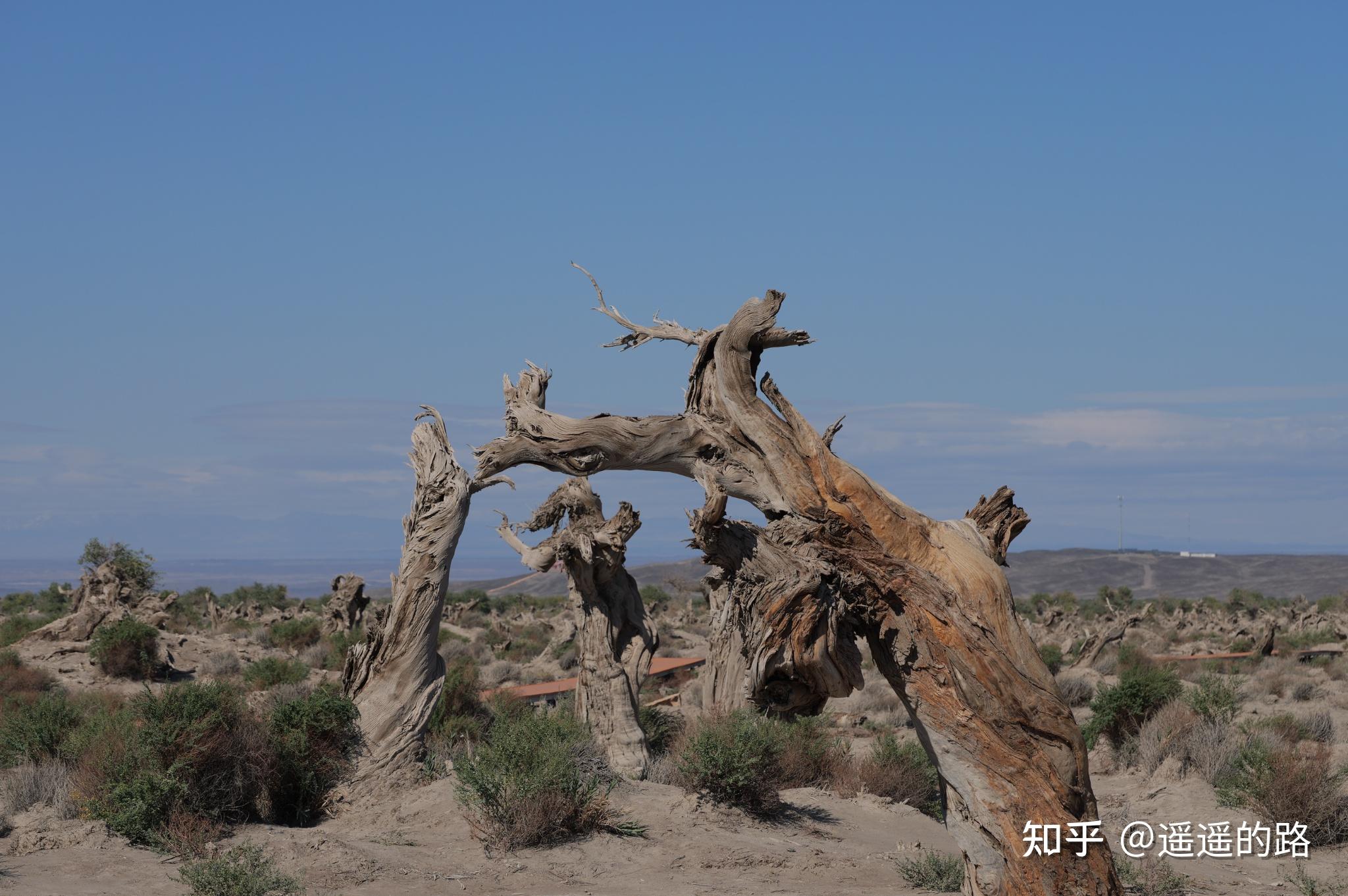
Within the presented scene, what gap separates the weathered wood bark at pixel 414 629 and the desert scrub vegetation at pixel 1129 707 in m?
11.0

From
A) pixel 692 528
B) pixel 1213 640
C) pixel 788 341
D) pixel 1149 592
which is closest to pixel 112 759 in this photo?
pixel 692 528

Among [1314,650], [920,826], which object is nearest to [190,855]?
[920,826]

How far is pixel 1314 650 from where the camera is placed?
3034 centimetres

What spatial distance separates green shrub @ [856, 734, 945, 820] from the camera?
1477cm

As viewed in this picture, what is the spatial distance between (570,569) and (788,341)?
7490mm

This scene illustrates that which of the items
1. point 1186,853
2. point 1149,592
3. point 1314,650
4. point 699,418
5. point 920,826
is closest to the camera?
point 699,418

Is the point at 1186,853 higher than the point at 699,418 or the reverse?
the reverse

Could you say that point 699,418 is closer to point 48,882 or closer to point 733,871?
point 733,871

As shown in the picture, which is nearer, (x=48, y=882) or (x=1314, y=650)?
(x=48, y=882)

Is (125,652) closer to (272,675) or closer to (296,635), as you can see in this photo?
(272,675)

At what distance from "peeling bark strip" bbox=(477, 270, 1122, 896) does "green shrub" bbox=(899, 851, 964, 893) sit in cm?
326

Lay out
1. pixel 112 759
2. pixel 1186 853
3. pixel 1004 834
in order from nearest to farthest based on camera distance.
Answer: pixel 1004 834 < pixel 112 759 < pixel 1186 853

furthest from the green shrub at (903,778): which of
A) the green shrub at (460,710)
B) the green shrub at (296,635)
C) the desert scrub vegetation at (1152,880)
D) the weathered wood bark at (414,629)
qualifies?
the green shrub at (296,635)

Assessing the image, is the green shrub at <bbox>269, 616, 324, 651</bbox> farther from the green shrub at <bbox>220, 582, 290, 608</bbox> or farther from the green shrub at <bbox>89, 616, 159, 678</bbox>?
the green shrub at <bbox>220, 582, 290, 608</bbox>
